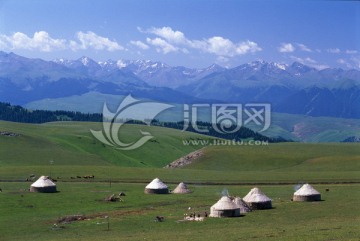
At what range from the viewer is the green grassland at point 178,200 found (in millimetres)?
38375

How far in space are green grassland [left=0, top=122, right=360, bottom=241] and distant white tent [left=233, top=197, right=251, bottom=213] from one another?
0.94m

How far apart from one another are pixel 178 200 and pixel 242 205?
1051 centimetres

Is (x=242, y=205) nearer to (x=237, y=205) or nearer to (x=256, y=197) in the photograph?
(x=237, y=205)

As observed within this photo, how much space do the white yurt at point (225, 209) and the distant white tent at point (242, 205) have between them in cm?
184

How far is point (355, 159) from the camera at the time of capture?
360 feet

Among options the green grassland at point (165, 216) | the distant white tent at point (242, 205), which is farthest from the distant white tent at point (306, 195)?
the distant white tent at point (242, 205)

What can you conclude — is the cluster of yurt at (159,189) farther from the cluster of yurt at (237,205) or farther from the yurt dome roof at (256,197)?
the cluster of yurt at (237,205)

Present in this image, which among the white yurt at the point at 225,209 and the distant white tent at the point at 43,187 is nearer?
the white yurt at the point at 225,209

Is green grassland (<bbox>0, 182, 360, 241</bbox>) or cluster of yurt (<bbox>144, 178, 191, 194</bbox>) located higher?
cluster of yurt (<bbox>144, 178, 191, 194</bbox>)

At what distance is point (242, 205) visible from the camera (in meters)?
49.7

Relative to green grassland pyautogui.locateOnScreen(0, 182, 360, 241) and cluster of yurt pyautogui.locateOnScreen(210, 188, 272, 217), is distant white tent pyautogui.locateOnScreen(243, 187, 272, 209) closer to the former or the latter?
cluster of yurt pyautogui.locateOnScreen(210, 188, 272, 217)

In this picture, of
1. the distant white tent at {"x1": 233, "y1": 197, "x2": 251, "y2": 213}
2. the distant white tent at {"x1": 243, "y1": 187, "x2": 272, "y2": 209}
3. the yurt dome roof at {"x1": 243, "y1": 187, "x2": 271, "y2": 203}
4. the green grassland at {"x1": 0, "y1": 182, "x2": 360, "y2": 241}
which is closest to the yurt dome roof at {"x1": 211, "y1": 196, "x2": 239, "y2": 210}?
the green grassland at {"x1": 0, "y1": 182, "x2": 360, "y2": 241}

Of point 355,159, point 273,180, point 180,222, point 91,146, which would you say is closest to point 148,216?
point 180,222

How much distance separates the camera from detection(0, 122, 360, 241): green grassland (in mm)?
38375
